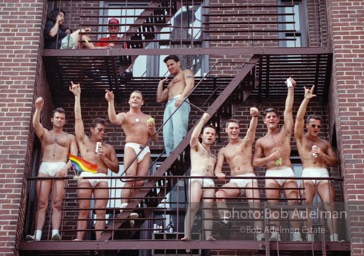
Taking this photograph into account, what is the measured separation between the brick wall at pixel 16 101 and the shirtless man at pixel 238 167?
3.45m

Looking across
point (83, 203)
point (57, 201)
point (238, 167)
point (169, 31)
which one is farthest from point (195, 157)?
point (169, 31)

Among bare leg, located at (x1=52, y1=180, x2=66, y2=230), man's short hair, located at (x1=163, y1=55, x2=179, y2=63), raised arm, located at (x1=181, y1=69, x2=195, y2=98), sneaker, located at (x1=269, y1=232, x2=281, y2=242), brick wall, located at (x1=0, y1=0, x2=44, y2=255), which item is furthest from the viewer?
man's short hair, located at (x1=163, y1=55, x2=179, y2=63)

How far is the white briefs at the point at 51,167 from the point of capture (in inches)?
606

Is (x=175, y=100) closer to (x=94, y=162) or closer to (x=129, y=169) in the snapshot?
(x=129, y=169)

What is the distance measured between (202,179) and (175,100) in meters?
2.06

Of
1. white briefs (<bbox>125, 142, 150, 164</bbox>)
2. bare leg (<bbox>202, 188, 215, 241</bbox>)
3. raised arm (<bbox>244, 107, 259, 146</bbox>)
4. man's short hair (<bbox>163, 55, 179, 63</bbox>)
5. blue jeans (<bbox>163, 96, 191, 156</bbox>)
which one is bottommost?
bare leg (<bbox>202, 188, 215, 241</bbox>)

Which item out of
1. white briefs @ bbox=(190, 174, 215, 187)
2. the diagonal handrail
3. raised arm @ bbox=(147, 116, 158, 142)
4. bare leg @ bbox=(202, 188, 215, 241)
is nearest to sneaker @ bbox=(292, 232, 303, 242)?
bare leg @ bbox=(202, 188, 215, 241)

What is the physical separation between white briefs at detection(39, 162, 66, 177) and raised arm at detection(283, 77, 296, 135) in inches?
161

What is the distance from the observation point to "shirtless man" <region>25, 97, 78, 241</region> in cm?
1504

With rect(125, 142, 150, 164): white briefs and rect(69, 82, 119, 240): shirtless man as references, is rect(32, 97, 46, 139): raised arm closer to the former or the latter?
rect(69, 82, 119, 240): shirtless man

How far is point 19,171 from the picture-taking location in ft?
49.7

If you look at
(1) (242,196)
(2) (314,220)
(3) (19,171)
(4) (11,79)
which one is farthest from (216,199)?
(4) (11,79)

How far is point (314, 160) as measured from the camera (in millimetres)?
15547

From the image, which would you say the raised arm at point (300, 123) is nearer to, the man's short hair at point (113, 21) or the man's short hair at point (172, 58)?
the man's short hair at point (172, 58)
